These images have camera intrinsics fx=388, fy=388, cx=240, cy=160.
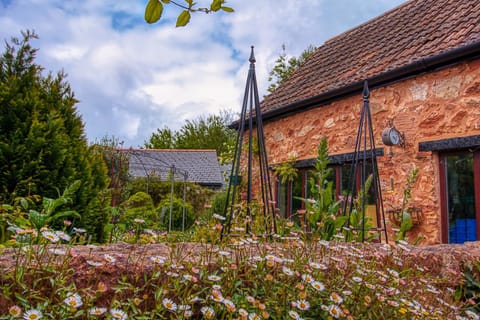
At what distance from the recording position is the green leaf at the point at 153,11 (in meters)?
0.91

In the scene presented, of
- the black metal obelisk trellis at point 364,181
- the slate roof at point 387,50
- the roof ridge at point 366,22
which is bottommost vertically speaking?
the black metal obelisk trellis at point 364,181

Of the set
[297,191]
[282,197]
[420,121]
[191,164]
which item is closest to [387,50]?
[420,121]

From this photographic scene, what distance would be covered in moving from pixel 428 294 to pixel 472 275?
0.75 metres

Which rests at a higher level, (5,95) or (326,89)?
(326,89)

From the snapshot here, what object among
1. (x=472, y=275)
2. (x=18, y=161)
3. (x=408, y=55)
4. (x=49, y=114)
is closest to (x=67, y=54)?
(x=49, y=114)

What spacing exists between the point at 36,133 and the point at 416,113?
4.59 metres

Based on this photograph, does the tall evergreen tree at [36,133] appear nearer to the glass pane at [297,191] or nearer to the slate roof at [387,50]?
the slate roof at [387,50]

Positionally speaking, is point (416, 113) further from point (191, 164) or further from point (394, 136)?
point (191, 164)

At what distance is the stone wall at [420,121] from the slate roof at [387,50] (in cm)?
21

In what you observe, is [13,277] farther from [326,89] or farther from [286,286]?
[326,89]

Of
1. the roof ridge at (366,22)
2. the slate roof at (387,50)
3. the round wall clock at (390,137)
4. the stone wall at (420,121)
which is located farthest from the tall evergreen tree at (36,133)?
the roof ridge at (366,22)

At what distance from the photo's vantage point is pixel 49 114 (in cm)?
342

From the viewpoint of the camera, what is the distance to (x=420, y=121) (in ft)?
17.1

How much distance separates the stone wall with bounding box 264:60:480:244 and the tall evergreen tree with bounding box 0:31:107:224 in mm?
3967
